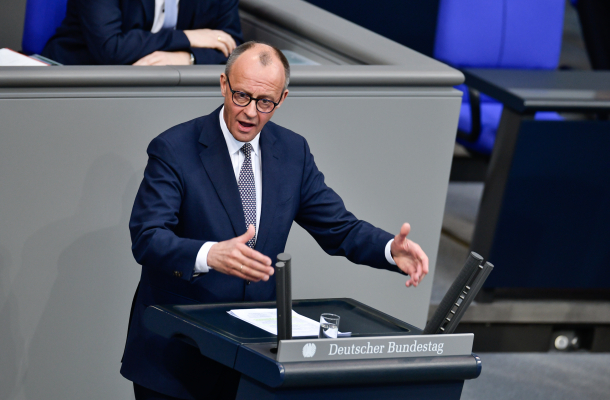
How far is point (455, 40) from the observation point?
401 cm

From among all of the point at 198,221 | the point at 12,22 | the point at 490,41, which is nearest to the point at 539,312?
the point at 490,41

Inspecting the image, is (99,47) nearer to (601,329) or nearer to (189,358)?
(189,358)

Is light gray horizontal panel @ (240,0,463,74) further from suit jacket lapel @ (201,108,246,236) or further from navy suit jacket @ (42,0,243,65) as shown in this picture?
suit jacket lapel @ (201,108,246,236)

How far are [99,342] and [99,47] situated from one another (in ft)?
2.99

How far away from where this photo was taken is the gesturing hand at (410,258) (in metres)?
1.67

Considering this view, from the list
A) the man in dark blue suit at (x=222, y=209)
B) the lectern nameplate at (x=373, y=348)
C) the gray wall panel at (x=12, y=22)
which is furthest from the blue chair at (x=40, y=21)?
the lectern nameplate at (x=373, y=348)

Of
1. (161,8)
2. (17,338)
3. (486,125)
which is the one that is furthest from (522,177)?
(17,338)

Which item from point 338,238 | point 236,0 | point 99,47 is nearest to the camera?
point 338,238

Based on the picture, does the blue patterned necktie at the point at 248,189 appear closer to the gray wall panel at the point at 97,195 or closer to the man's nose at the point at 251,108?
the man's nose at the point at 251,108

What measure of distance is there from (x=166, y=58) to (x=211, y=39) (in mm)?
210

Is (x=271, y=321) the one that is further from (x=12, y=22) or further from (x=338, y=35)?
(x=12, y=22)

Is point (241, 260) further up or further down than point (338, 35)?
further down

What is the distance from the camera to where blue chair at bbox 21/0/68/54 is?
297 centimetres

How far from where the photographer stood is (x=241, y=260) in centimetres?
144
